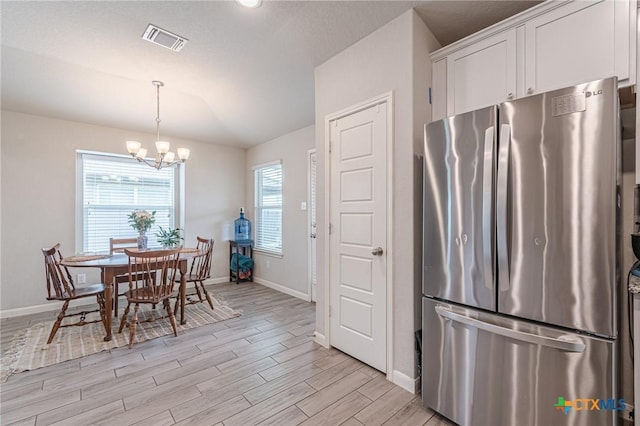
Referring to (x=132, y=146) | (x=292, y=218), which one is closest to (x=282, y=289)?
(x=292, y=218)

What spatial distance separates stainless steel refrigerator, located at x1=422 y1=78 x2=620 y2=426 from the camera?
1.25 meters

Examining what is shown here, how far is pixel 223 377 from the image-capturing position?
2225 mm

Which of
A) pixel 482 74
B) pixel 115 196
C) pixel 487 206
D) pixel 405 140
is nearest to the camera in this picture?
pixel 487 206

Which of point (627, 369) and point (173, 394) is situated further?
point (173, 394)

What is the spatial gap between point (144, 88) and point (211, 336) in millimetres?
3003

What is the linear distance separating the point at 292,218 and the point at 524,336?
3.48m

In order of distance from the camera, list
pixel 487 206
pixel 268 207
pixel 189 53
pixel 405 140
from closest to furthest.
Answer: pixel 487 206 < pixel 405 140 < pixel 189 53 < pixel 268 207

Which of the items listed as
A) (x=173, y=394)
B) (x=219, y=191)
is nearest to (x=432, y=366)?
(x=173, y=394)

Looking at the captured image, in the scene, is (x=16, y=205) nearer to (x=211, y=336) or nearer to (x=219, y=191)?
(x=219, y=191)

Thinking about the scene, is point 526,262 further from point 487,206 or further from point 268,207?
point 268,207

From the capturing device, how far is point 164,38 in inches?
96.1

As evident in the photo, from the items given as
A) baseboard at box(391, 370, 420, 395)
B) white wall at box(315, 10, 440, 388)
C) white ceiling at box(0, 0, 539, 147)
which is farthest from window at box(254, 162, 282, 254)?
baseboard at box(391, 370, 420, 395)

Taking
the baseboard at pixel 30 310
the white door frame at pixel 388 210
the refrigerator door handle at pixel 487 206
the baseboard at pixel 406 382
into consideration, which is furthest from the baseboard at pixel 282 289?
the refrigerator door handle at pixel 487 206

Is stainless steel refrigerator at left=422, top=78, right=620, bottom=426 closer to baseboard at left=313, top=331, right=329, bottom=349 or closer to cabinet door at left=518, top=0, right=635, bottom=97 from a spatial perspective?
cabinet door at left=518, top=0, right=635, bottom=97
